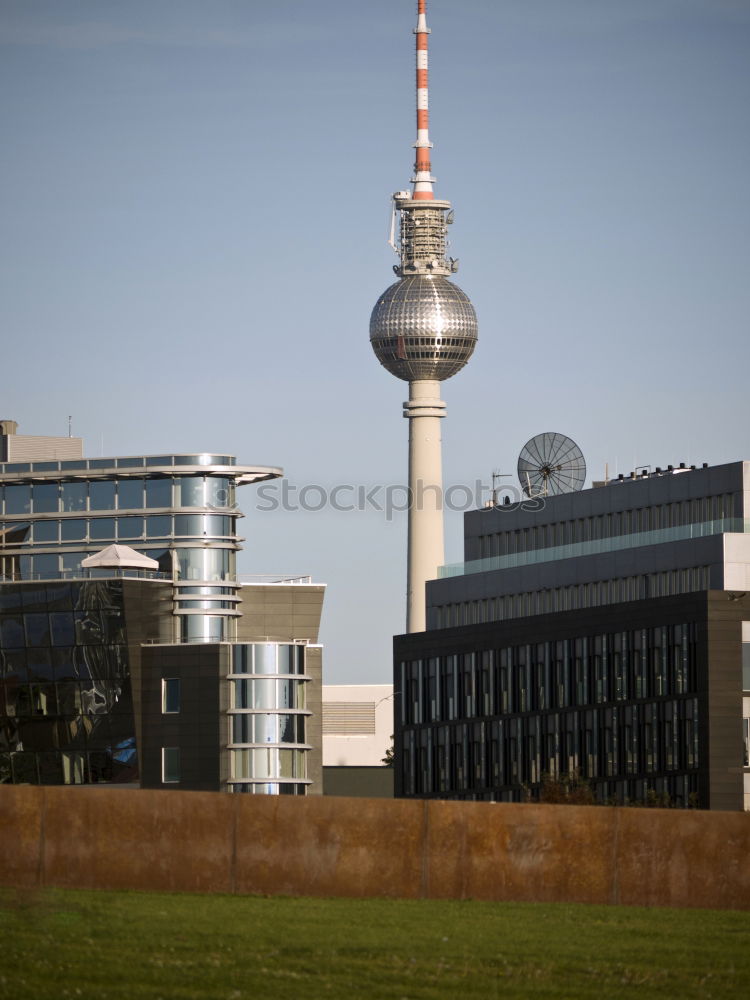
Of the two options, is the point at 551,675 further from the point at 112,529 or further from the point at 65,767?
the point at 65,767

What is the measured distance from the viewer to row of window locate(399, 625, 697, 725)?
12356 cm

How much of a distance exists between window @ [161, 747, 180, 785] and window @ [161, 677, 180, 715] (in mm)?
2025

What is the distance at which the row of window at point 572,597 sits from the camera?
5015 inches

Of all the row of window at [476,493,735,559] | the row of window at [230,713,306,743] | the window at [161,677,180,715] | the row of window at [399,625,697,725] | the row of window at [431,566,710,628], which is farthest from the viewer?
the row of window at [476,493,735,559]

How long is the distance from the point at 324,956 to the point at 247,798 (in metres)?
7.90

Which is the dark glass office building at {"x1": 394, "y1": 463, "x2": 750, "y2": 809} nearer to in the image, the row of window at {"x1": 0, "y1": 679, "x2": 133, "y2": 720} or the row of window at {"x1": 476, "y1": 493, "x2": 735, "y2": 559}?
the row of window at {"x1": 476, "y1": 493, "x2": 735, "y2": 559}

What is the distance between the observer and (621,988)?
2862cm

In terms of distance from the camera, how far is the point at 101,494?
11831 cm

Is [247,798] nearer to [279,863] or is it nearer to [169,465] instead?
[279,863]

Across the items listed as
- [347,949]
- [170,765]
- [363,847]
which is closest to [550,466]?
[170,765]

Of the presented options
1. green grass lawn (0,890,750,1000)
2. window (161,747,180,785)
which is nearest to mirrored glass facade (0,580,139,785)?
window (161,747,180,785)

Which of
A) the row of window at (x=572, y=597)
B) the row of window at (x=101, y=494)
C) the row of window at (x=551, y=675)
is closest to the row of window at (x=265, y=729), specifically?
the row of window at (x=101, y=494)

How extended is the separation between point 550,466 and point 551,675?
19822 millimetres

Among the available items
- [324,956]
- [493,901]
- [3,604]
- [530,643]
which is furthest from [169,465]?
[324,956]
